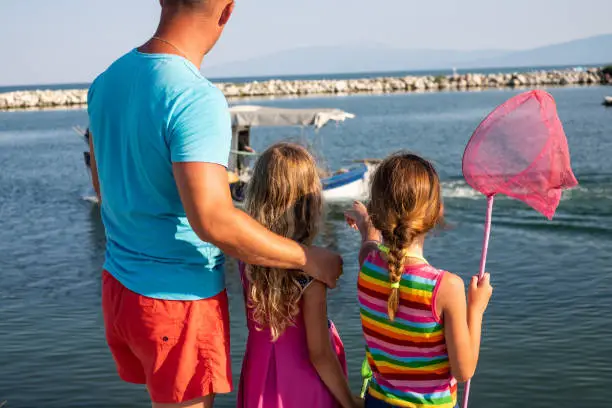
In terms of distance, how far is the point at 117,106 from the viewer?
7.34ft

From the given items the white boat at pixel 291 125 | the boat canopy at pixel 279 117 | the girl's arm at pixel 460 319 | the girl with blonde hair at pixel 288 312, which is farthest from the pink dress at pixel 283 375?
the boat canopy at pixel 279 117

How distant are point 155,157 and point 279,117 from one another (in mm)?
16021

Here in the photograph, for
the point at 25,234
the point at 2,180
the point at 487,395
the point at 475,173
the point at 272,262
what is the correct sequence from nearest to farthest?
the point at 272,262
the point at 475,173
the point at 487,395
the point at 25,234
the point at 2,180

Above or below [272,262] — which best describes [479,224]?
below

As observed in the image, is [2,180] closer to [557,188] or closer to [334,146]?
[334,146]

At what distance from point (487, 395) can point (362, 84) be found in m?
76.1

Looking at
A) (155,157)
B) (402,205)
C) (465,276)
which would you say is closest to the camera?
(155,157)

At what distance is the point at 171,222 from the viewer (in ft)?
7.45

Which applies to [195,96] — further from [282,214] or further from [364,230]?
[364,230]

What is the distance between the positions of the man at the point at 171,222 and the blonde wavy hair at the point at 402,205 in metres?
0.19

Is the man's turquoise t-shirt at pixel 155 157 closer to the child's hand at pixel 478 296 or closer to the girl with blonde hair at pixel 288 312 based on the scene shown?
the girl with blonde hair at pixel 288 312

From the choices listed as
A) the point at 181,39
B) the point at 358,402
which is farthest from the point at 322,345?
the point at 181,39

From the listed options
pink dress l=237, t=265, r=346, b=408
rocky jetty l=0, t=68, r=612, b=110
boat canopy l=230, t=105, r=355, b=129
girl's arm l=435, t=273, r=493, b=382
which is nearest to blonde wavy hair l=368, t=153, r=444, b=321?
girl's arm l=435, t=273, r=493, b=382

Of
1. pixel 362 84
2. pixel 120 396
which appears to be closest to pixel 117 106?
pixel 120 396
